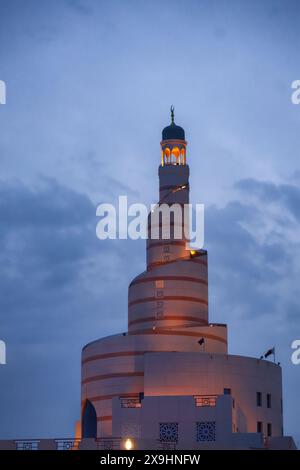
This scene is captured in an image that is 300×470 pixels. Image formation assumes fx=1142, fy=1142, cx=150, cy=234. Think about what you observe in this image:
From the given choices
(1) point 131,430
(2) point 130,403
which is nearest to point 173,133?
(2) point 130,403

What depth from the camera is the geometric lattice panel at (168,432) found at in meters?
63.4

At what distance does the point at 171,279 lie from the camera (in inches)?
2800

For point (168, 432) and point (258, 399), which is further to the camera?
point (258, 399)

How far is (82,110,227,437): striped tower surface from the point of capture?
68.3 metres

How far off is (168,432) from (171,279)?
438 inches

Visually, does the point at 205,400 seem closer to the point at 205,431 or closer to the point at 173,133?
the point at 205,431

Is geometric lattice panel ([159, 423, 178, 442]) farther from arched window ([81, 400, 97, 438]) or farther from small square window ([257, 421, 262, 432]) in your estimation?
arched window ([81, 400, 97, 438])

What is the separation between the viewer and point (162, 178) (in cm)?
7319

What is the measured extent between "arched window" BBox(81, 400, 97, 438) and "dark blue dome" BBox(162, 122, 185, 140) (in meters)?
17.9

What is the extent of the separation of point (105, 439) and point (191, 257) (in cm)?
1501

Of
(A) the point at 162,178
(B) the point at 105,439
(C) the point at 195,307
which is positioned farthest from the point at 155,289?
(B) the point at 105,439

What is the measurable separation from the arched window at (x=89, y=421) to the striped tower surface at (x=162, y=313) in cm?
53

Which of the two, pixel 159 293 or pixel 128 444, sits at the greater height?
pixel 159 293
